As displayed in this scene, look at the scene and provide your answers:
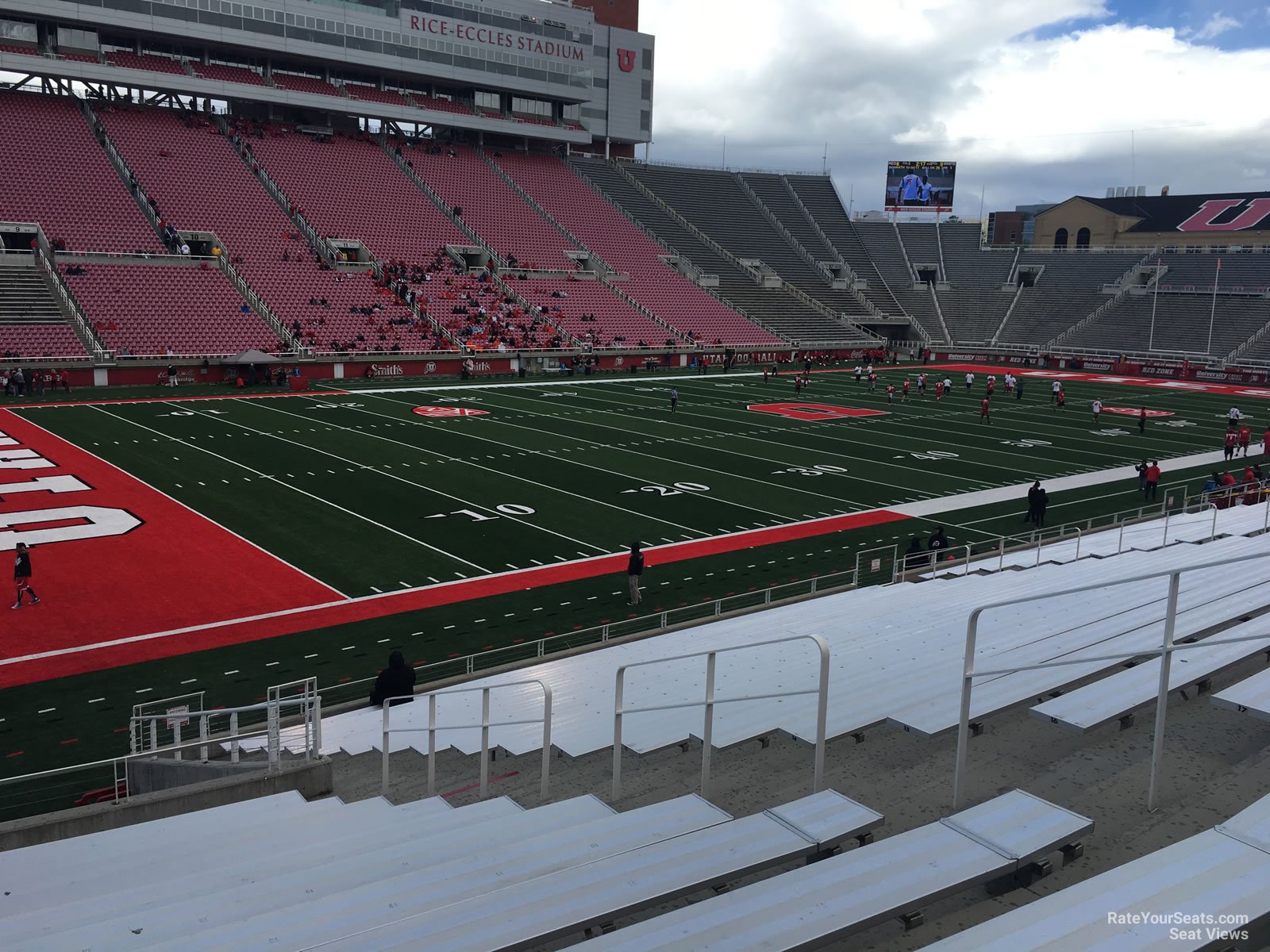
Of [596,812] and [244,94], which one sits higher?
[244,94]

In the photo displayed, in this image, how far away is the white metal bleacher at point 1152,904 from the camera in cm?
311

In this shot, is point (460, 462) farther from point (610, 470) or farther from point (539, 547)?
point (539, 547)

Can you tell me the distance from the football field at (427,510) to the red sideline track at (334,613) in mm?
54

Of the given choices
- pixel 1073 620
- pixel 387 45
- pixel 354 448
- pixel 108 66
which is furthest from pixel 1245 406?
pixel 108 66

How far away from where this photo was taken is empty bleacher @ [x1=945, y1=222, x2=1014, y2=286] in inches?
2975

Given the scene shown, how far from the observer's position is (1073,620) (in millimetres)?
8844

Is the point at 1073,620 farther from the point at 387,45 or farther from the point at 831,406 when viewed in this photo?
the point at 387,45

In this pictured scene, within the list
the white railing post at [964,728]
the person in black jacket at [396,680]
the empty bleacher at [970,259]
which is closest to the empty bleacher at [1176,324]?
the empty bleacher at [970,259]

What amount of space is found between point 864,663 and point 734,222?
2762 inches

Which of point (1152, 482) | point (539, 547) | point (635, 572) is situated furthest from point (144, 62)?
point (1152, 482)

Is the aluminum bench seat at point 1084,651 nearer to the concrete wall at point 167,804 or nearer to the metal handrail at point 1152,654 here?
the metal handrail at point 1152,654

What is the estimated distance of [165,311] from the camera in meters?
42.3

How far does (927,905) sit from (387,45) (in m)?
66.3

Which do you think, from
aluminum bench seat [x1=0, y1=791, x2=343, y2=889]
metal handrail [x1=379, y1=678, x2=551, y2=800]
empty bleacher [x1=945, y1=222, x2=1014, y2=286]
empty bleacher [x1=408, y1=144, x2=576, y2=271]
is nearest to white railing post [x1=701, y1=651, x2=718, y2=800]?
metal handrail [x1=379, y1=678, x2=551, y2=800]
